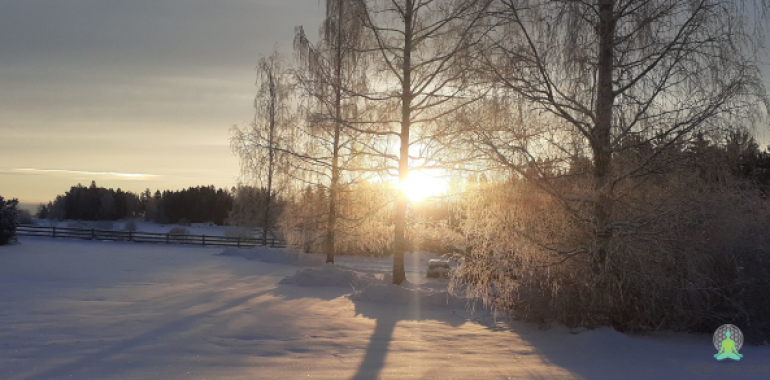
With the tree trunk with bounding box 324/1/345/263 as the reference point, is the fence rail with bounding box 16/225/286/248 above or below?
below

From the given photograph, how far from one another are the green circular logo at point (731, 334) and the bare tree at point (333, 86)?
27.7 ft

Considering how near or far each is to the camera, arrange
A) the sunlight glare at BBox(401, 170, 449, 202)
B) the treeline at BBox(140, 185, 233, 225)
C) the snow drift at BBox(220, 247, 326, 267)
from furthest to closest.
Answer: the treeline at BBox(140, 185, 233, 225) < the snow drift at BBox(220, 247, 326, 267) < the sunlight glare at BBox(401, 170, 449, 202)

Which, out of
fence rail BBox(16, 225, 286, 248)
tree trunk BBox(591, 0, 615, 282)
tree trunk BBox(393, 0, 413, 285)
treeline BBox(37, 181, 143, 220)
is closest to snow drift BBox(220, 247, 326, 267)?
fence rail BBox(16, 225, 286, 248)

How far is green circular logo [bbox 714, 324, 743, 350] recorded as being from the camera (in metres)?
7.31

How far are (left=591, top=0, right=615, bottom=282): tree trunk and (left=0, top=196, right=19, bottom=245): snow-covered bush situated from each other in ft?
105

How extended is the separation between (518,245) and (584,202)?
119 centimetres

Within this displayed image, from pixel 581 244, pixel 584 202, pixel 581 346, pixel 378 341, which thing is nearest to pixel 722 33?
pixel 584 202

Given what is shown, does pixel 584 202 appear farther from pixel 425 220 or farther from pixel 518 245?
pixel 425 220

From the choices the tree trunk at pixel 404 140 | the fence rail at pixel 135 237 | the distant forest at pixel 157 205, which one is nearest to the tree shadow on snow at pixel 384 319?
the tree trunk at pixel 404 140

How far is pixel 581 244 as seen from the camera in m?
7.85

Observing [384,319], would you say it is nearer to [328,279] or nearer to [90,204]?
[328,279]

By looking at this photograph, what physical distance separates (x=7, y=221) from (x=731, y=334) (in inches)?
1320

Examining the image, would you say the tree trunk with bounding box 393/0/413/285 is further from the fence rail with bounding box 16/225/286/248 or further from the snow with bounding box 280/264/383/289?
the fence rail with bounding box 16/225/286/248

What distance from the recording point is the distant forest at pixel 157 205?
322 ft
